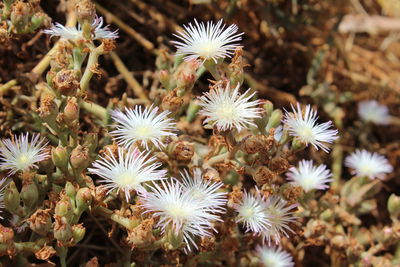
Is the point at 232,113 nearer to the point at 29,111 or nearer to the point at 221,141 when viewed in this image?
the point at 221,141

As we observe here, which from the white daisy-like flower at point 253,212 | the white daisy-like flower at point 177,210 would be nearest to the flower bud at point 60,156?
the white daisy-like flower at point 177,210

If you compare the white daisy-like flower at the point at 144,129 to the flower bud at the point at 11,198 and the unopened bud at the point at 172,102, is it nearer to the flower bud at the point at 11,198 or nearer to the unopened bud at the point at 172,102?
the unopened bud at the point at 172,102

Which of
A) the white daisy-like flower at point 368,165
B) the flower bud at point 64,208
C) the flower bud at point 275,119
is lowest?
the flower bud at point 64,208

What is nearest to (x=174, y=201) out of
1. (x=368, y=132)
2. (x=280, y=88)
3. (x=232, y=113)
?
(x=232, y=113)

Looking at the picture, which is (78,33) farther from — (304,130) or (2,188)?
(304,130)

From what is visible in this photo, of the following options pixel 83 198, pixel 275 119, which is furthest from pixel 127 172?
pixel 275 119

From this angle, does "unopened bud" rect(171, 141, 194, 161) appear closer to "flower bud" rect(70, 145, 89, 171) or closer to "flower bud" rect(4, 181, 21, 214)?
"flower bud" rect(70, 145, 89, 171)

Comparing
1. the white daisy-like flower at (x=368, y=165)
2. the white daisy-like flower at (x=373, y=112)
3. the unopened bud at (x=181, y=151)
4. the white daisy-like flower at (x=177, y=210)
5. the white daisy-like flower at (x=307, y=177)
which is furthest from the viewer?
the white daisy-like flower at (x=373, y=112)
